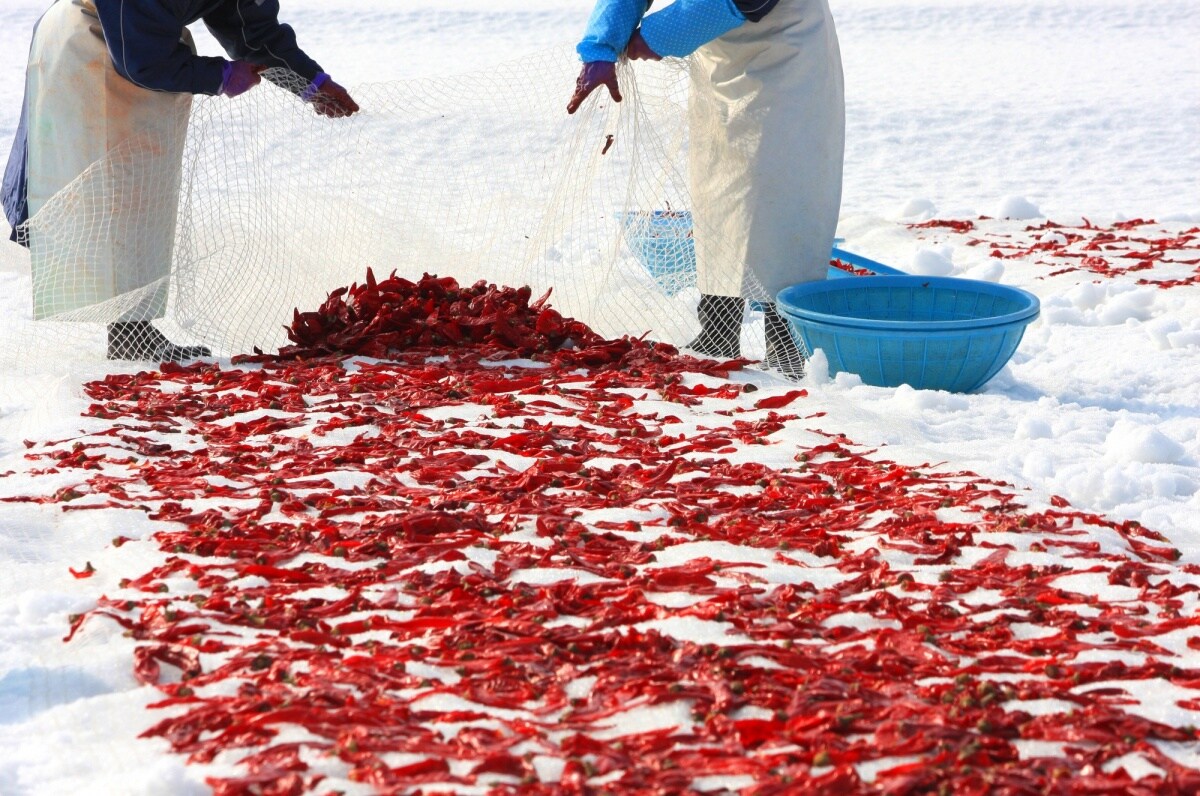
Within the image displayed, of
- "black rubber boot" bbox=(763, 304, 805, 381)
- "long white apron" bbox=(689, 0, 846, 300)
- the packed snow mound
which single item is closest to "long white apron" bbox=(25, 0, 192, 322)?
"long white apron" bbox=(689, 0, 846, 300)

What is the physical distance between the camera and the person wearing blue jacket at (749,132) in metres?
4.51

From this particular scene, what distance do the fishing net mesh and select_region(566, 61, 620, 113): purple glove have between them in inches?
4.3

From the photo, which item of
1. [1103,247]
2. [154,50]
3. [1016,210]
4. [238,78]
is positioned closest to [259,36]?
[238,78]

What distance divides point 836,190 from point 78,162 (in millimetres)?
2665

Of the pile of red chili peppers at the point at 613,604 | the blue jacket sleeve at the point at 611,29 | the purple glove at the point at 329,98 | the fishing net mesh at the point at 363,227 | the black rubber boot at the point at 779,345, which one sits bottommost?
the pile of red chili peppers at the point at 613,604

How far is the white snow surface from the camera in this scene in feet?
8.14

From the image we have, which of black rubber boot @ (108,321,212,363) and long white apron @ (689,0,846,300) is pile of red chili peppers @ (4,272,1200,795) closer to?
black rubber boot @ (108,321,212,363)

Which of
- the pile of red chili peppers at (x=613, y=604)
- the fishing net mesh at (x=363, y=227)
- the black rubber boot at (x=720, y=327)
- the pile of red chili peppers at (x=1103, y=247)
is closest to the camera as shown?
the pile of red chili peppers at (x=613, y=604)

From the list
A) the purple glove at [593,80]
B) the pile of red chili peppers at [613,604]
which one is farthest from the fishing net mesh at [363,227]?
the pile of red chili peppers at [613,604]

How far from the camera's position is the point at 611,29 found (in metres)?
4.50

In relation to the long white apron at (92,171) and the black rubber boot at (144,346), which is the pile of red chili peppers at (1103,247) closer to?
the black rubber boot at (144,346)

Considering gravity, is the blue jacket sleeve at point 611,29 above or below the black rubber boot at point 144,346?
above

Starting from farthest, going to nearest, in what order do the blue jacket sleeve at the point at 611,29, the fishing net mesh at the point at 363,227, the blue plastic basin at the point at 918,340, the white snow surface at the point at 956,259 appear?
the fishing net mesh at the point at 363,227 < the blue jacket sleeve at the point at 611,29 < the blue plastic basin at the point at 918,340 < the white snow surface at the point at 956,259

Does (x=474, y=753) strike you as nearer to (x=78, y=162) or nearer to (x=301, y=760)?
(x=301, y=760)
